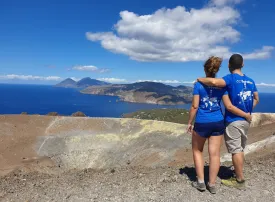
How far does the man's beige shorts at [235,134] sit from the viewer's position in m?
7.02

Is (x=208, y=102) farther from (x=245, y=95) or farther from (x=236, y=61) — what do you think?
(x=236, y=61)

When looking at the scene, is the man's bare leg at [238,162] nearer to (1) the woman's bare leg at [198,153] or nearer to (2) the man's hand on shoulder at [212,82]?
(1) the woman's bare leg at [198,153]

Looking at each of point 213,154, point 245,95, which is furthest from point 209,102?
point 213,154

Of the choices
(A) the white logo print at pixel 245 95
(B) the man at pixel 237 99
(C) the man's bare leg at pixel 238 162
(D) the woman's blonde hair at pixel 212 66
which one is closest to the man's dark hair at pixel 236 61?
(B) the man at pixel 237 99

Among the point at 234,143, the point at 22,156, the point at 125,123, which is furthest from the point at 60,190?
the point at 125,123

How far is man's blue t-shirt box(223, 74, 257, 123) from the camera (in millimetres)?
6848

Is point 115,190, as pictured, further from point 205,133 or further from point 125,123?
point 125,123

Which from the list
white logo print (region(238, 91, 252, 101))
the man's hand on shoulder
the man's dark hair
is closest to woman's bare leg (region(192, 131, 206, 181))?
the man's hand on shoulder

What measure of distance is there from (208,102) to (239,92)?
2.90ft

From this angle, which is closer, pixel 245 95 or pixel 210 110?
pixel 210 110

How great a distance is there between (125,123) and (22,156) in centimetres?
1086

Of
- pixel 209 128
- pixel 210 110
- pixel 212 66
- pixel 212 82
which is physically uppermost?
pixel 212 66

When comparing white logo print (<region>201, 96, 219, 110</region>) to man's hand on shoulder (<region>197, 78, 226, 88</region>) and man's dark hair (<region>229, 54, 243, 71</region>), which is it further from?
man's dark hair (<region>229, 54, 243, 71</region>)

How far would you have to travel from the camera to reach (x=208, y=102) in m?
6.72
